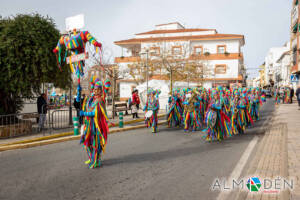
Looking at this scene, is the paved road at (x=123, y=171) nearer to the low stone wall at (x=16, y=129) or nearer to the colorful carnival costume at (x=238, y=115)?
the colorful carnival costume at (x=238, y=115)

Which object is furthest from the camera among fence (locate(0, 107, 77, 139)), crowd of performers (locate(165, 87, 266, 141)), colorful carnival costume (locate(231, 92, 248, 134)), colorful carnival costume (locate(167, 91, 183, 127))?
colorful carnival costume (locate(167, 91, 183, 127))

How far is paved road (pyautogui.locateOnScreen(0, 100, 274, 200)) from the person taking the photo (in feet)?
14.3

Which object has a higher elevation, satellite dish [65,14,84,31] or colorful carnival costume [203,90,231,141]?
satellite dish [65,14,84,31]

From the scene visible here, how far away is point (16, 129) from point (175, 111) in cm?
665

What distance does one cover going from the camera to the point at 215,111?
8.60m

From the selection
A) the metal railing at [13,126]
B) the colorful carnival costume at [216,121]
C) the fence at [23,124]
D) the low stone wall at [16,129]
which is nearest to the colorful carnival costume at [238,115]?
the colorful carnival costume at [216,121]

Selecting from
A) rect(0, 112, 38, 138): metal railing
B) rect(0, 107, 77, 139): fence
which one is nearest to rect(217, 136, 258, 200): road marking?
rect(0, 107, 77, 139): fence

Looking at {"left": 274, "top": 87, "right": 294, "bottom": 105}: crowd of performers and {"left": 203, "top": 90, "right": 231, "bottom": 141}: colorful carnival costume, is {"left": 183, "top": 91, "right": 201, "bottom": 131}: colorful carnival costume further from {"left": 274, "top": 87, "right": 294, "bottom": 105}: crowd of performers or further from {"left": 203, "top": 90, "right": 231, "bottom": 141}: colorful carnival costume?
{"left": 274, "top": 87, "right": 294, "bottom": 105}: crowd of performers

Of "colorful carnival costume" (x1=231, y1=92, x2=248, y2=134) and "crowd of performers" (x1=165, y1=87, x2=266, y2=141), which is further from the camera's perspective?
"colorful carnival costume" (x1=231, y1=92, x2=248, y2=134)

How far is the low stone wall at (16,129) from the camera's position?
31.5ft

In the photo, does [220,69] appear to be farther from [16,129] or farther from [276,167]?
[276,167]

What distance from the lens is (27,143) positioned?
28.4ft

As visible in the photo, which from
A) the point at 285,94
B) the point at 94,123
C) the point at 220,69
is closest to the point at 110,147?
the point at 94,123

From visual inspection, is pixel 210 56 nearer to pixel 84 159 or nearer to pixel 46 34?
pixel 46 34
